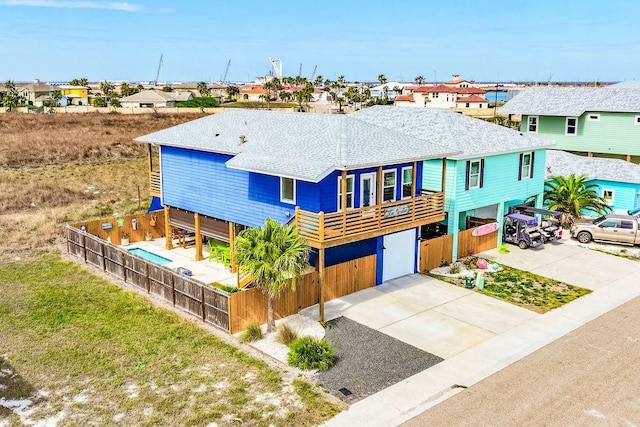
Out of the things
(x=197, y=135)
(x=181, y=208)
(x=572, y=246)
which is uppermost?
(x=197, y=135)

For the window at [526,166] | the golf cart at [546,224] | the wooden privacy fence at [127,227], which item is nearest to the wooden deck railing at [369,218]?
the window at [526,166]

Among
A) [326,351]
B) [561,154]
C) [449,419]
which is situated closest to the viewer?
[449,419]

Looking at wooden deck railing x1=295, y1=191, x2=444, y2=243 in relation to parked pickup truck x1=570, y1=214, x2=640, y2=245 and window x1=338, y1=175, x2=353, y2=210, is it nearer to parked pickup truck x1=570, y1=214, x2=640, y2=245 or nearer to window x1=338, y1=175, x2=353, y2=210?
window x1=338, y1=175, x2=353, y2=210

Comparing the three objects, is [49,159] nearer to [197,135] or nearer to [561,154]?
[197,135]

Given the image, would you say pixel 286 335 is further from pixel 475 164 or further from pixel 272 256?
pixel 475 164

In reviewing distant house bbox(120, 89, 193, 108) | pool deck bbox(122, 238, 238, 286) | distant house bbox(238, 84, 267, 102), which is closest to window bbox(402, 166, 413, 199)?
pool deck bbox(122, 238, 238, 286)

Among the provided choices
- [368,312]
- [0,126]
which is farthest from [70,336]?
[0,126]
